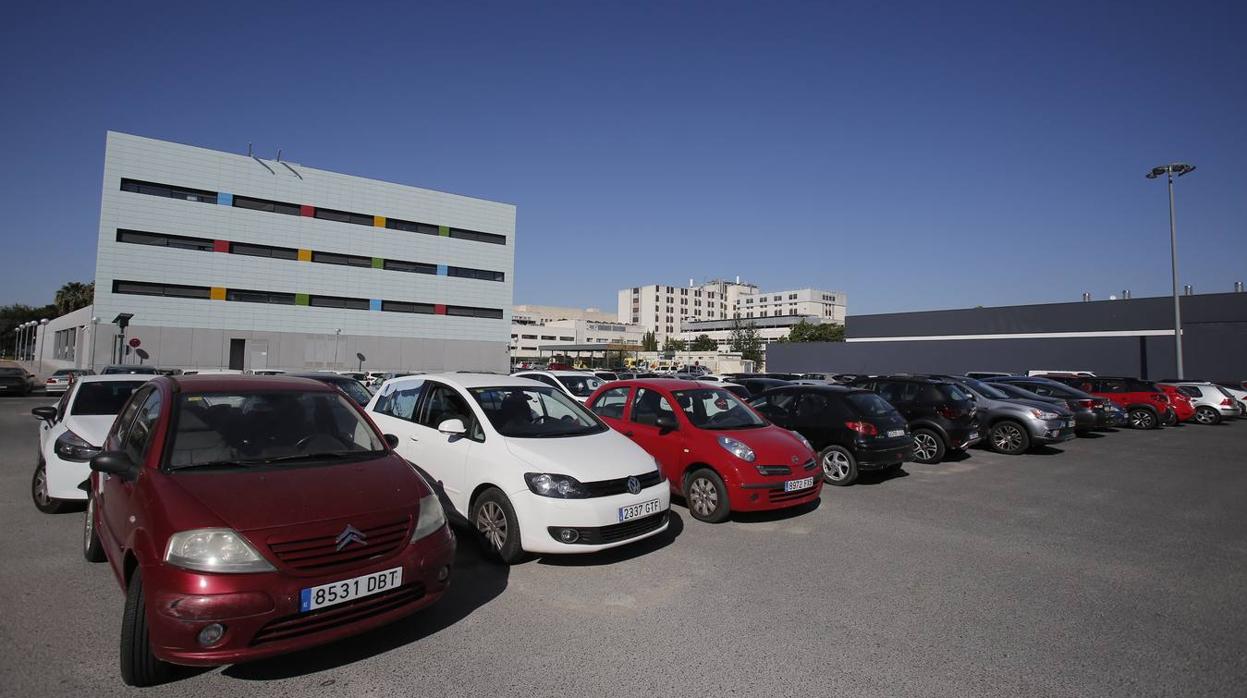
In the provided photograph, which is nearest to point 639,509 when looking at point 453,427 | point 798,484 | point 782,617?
point 782,617

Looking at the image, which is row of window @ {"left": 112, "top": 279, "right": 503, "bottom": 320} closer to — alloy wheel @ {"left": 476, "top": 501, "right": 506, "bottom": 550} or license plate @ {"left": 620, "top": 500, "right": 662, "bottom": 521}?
alloy wheel @ {"left": 476, "top": 501, "right": 506, "bottom": 550}

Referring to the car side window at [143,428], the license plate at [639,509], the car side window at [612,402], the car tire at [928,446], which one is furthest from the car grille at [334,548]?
the car tire at [928,446]

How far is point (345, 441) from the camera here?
4.26 metres

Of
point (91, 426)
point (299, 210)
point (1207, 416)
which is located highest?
point (299, 210)

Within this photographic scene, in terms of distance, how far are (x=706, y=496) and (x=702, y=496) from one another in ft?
0.19

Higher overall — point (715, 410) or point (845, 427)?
point (715, 410)

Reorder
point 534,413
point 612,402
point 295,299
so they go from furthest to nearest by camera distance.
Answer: point 295,299
point 612,402
point 534,413

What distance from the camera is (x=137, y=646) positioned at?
302 centimetres

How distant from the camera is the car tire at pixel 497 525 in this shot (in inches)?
197

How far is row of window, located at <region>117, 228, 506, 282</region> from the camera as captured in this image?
120 feet

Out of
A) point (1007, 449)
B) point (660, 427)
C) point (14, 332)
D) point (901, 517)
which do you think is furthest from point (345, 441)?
point (14, 332)

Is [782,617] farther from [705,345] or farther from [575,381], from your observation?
[705,345]

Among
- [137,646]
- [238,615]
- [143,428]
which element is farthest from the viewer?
[143,428]

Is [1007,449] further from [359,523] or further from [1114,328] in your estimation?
[1114,328]
